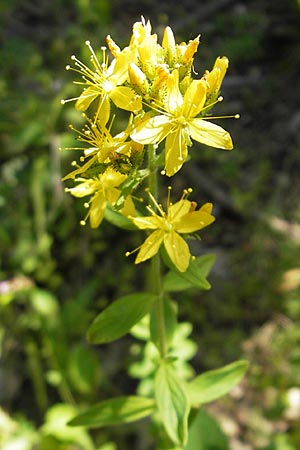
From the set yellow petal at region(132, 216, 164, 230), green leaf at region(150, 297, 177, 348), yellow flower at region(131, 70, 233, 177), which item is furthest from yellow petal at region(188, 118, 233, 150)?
green leaf at region(150, 297, 177, 348)

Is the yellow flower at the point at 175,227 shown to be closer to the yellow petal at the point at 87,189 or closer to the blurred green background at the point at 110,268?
the yellow petal at the point at 87,189

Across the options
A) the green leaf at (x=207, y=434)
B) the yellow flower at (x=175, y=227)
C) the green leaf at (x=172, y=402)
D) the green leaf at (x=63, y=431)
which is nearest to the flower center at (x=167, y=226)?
the yellow flower at (x=175, y=227)

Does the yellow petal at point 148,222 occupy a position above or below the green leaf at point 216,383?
above

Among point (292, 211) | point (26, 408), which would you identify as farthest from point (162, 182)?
point (26, 408)

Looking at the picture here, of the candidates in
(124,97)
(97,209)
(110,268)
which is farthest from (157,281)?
(110,268)

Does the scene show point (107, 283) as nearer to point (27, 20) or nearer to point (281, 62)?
point (281, 62)
